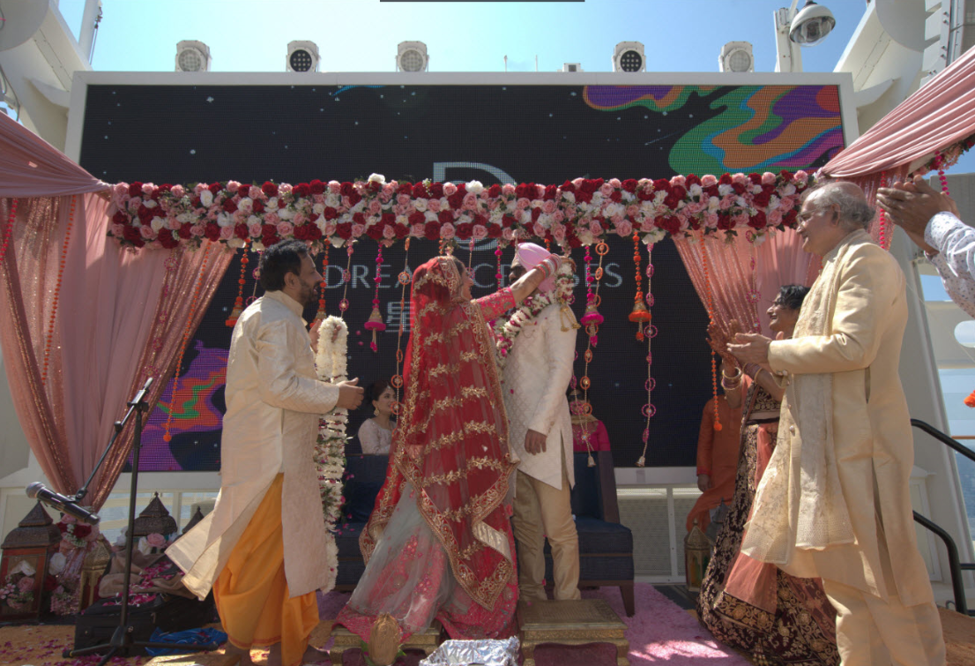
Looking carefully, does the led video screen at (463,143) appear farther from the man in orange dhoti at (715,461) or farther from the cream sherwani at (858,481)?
the cream sherwani at (858,481)

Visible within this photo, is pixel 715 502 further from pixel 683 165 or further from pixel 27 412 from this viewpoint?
pixel 27 412

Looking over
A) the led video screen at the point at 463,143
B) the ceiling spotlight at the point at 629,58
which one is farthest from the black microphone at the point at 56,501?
the ceiling spotlight at the point at 629,58

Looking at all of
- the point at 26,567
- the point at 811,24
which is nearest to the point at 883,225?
the point at 811,24

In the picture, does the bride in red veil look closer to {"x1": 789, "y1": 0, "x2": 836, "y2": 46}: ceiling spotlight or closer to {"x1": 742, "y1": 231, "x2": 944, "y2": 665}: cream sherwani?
{"x1": 742, "y1": 231, "x2": 944, "y2": 665}: cream sherwani

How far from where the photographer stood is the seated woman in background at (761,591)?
8.26 ft

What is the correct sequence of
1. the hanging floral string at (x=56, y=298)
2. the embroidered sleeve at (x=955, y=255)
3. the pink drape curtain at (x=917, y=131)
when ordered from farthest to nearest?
the hanging floral string at (x=56, y=298)
the pink drape curtain at (x=917, y=131)
the embroidered sleeve at (x=955, y=255)

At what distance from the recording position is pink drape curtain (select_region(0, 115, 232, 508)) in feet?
11.7

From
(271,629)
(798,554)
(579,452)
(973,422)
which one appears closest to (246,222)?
(271,629)

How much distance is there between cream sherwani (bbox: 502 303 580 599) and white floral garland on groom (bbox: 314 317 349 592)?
93 centimetres

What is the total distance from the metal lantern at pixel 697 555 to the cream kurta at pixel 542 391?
138 centimetres

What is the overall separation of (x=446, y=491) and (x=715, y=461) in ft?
8.32

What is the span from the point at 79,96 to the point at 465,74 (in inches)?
139

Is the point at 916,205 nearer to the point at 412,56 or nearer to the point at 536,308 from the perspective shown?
the point at 536,308

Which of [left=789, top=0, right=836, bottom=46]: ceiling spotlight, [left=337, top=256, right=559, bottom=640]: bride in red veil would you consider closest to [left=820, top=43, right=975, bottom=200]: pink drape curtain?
[left=337, top=256, right=559, bottom=640]: bride in red veil
